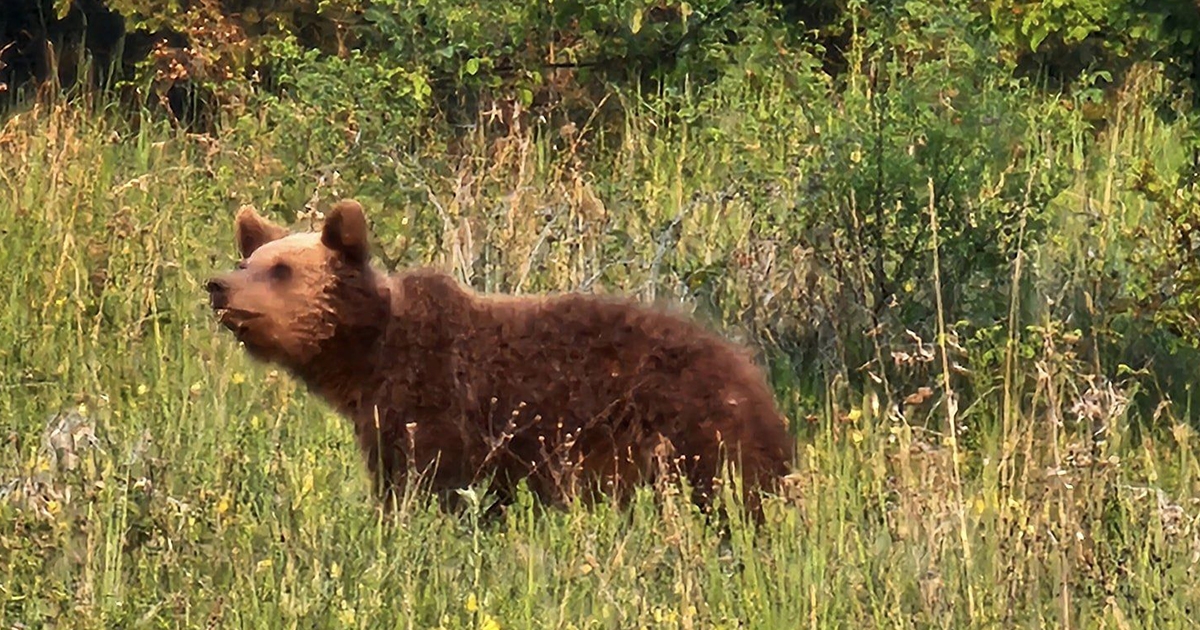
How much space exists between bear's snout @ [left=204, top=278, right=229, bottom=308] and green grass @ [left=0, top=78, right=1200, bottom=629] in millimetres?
342

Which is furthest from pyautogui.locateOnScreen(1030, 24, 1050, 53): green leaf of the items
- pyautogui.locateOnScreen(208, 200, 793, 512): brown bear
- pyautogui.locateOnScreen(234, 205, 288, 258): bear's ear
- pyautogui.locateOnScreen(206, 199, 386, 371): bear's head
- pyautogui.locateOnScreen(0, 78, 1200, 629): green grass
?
pyautogui.locateOnScreen(206, 199, 386, 371): bear's head

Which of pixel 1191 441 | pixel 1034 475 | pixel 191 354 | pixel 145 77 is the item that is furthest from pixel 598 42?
pixel 1034 475

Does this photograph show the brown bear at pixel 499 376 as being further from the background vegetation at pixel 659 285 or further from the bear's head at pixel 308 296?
the background vegetation at pixel 659 285

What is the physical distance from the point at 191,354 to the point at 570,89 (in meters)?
3.83

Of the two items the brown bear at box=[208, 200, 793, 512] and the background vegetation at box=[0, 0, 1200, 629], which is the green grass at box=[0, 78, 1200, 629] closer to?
A: the background vegetation at box=[0, 0, 1200, 629]

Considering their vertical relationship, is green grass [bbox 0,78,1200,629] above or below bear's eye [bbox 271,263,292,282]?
below

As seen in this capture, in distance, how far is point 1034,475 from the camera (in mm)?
4633

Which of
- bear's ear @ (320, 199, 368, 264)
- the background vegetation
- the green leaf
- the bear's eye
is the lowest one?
the background vegetation

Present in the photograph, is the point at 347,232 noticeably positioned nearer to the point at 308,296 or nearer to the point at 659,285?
the point at 308,296

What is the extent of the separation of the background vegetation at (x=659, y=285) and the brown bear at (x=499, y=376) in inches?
7.2

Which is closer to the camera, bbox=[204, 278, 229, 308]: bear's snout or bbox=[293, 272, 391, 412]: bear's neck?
bbox=[204, 278, 229, 308]: bear's snout

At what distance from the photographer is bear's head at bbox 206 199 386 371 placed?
5484mm

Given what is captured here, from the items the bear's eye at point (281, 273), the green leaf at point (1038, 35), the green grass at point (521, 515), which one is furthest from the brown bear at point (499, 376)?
the green leaf at point (1038, 35)

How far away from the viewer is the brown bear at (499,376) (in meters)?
5.20
